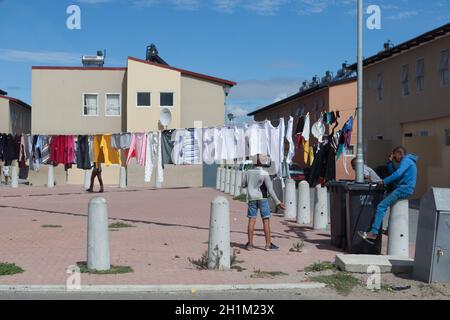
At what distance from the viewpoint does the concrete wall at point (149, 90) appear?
32.2 meters

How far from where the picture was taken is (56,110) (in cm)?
3375

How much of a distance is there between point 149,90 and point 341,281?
84.2ft

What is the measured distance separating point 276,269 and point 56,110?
2735 centimetres

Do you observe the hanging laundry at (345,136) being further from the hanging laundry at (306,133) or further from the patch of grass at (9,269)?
the patch of grass at (9,269)

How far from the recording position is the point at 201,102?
33.4 metres

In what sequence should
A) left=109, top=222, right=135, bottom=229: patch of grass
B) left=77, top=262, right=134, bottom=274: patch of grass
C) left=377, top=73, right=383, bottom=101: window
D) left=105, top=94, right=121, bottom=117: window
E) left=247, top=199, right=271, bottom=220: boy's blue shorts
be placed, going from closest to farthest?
1. left=77, top=262, right=134, bottom=274: patch of grass
2. left=247, top=199, right=271, bottom=220: boy's blue shorts
3. left=109, top=222, right=135, bottom=229: patch of grass
4. left=377, top=73, right=383, bottom=101: window
5. left=105, top=94, right=121, bottom=117: window

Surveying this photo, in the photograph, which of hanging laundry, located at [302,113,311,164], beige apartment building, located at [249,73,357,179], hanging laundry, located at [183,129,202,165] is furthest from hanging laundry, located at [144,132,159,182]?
beige apartment building, located at [249,73,357,179]

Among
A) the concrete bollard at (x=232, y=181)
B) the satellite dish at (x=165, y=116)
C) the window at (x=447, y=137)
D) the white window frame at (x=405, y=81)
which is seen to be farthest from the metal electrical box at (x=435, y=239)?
the satellite dish at (x=165, y=116)

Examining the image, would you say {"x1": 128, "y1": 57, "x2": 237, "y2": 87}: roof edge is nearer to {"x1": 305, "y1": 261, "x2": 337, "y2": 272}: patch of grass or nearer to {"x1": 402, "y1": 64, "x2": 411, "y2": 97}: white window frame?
{"x1": 402, "y1": 64, "x2": 411, "y2": 97}: white window frame

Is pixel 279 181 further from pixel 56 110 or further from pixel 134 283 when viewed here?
pixel 56 110

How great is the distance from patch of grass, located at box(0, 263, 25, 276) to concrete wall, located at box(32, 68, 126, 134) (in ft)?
85.0

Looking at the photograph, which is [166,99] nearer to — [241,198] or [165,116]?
[165,116]

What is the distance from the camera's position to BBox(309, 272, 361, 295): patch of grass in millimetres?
7685
